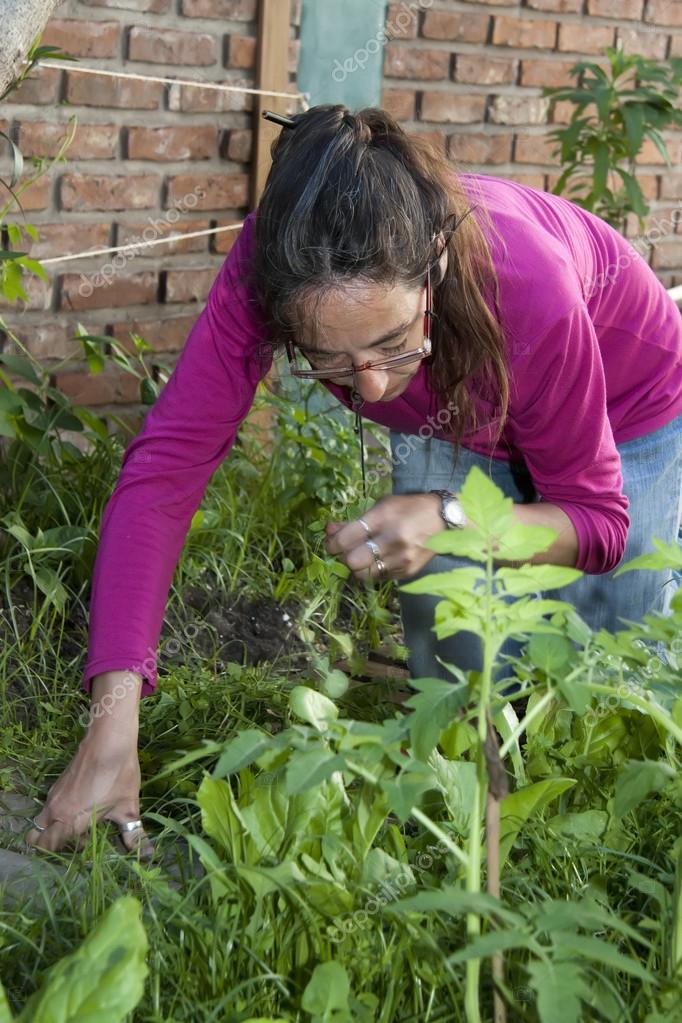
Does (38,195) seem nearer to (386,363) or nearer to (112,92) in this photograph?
(112,92)

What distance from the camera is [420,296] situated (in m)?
1.64

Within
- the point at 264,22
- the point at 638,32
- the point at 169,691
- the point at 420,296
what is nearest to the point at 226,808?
the point at 420,296

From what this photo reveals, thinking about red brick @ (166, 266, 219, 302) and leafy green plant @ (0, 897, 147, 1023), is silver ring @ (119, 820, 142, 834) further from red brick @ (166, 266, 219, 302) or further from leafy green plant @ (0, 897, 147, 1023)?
red brick @ (166, 266, 219, 302)

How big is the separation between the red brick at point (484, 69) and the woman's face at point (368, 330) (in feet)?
7.97

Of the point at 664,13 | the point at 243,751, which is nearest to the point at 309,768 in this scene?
the point at 243,751

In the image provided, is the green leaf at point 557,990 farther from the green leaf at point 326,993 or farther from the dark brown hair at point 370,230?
the dark brown hair at point 370,230

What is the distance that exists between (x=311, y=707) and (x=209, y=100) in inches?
85.1

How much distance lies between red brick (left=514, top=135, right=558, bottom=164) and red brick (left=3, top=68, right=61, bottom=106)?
1.67 m

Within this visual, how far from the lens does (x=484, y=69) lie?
3.92m

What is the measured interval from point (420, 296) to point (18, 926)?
2.86ft

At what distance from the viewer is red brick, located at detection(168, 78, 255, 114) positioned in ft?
10.4

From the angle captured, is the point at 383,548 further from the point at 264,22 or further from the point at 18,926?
the point at 264,22

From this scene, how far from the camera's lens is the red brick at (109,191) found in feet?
9.87

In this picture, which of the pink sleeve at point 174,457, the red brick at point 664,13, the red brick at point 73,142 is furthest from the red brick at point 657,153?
the pink sleeve at point 174,457
